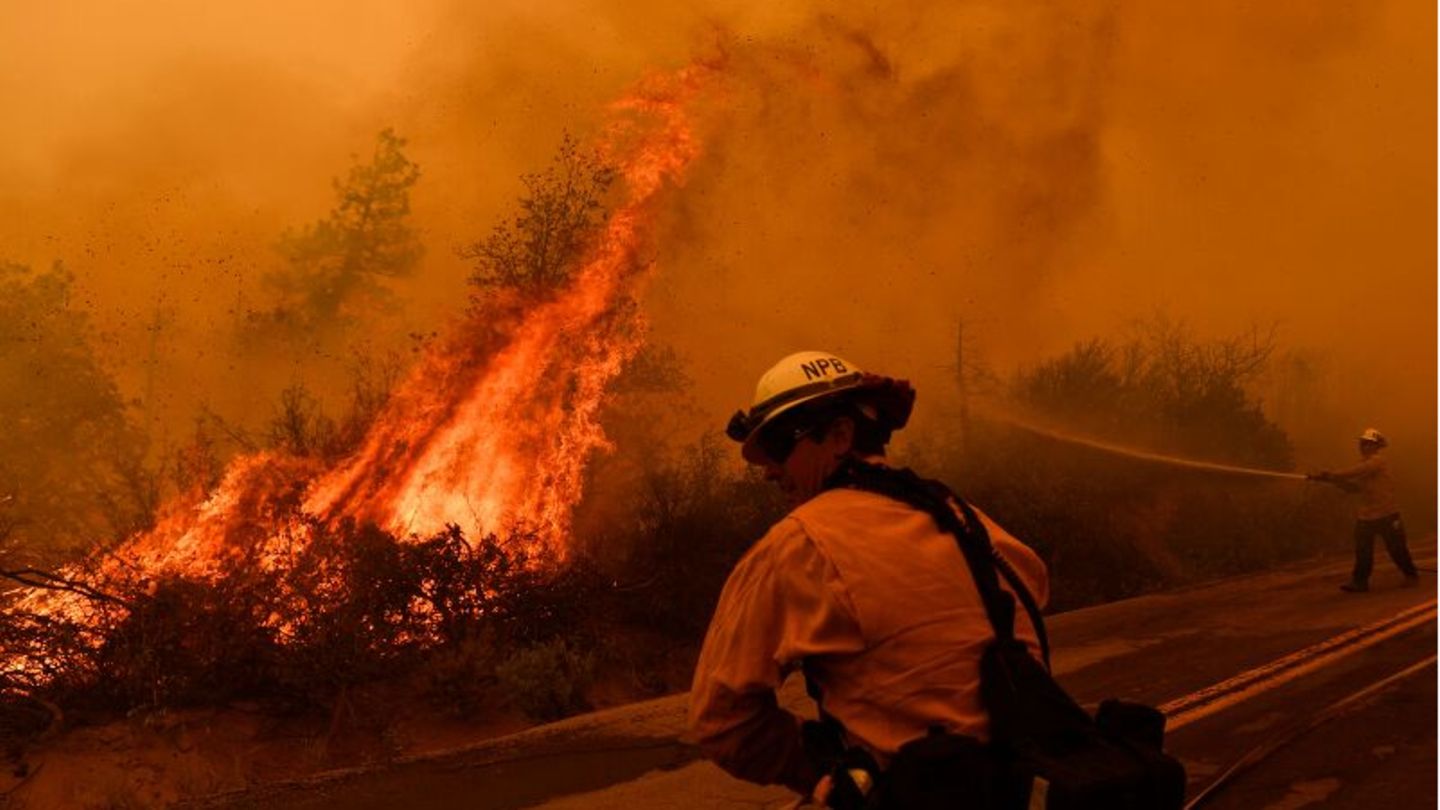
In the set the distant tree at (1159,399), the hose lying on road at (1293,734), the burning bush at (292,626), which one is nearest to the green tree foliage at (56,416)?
the burning bush at (292,626)

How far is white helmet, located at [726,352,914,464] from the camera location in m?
A: 2.35

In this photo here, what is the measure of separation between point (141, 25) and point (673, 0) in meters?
23.4

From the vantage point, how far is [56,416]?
20.6 metres

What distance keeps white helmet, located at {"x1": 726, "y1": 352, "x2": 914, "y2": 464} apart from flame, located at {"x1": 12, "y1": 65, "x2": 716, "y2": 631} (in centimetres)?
757

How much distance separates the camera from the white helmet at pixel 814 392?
235 cm

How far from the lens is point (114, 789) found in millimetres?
6371

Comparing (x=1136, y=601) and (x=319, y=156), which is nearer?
(x=1136, y=601)

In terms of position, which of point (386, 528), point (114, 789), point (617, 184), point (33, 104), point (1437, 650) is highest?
point (33, 104)

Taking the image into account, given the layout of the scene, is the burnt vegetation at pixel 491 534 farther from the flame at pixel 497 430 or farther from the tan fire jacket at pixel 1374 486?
the tan fire jacket at pixel 1374 486

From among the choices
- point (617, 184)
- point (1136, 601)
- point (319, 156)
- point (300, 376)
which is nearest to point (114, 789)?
point (617, 184)

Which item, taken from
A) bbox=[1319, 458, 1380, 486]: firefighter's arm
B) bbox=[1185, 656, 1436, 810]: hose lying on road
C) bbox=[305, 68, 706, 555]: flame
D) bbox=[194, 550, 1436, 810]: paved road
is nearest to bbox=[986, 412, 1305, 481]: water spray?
bbox=[1319, 458, 1380, 486]: firefighter's arm

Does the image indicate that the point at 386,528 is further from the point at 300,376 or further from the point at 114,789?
the point at 300,376

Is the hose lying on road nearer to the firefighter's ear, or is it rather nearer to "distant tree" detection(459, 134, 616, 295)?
the firefighter's ear

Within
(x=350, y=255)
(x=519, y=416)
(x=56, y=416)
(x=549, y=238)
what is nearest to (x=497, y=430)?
(x=519, y=416)
